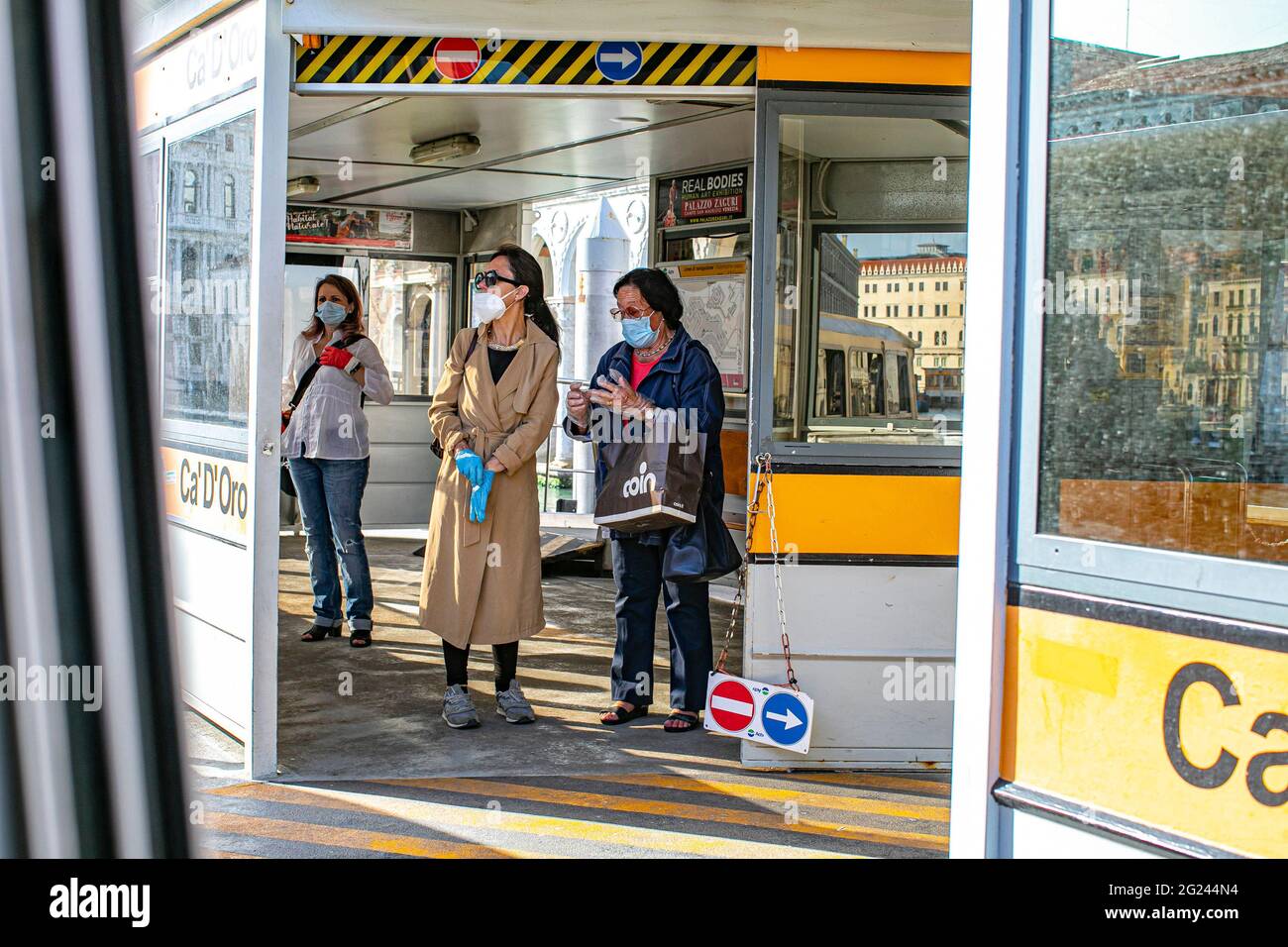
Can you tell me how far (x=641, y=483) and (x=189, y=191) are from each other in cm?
225

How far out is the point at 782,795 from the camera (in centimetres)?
503

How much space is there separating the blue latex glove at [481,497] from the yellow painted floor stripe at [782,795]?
1.18 meters

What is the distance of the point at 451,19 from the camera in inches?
202

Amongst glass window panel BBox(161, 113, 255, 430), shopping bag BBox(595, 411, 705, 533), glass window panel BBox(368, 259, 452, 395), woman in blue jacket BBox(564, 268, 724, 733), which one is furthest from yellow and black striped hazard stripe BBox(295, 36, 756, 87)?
glass window panel BBox(368, 259, 452, 395)

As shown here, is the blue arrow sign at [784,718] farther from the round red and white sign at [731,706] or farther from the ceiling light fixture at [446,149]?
the ceiling light fixture at [446,149]

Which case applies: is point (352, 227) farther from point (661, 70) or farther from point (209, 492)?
point (661, 70)

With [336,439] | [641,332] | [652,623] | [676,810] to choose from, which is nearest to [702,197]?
[336,439]

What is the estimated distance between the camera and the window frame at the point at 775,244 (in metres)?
5.30

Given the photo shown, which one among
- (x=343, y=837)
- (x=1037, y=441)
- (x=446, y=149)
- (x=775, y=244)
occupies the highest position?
(x=446, y=149)

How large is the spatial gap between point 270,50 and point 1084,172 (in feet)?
11.3

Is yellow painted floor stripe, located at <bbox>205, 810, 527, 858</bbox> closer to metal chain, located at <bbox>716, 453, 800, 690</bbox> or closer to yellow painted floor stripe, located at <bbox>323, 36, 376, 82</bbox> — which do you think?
metal chain, located at <bbox>716, 453, 800, 690</bbox>

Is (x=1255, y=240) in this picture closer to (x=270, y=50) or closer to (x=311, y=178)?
(x=270, y=50)

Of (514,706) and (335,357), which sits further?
(335,357)
